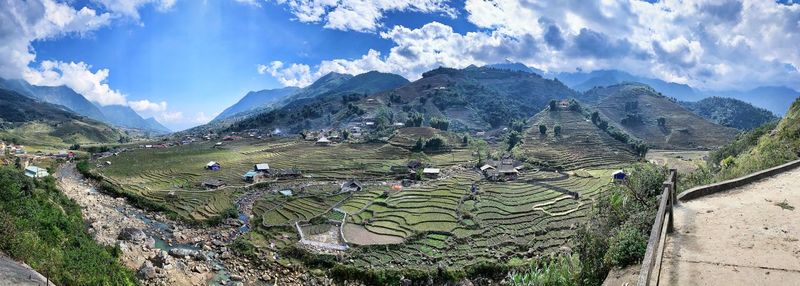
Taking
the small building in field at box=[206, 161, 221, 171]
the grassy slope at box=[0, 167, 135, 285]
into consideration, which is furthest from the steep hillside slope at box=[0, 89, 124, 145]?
the grassy slope at box=[0, 167, 135, 285]

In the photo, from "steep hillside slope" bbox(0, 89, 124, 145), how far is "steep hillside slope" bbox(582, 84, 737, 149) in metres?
163

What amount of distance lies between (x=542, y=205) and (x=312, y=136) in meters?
78.6

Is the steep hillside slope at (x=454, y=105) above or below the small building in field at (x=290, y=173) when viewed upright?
above

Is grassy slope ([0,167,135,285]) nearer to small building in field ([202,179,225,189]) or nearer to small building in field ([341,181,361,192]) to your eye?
small building in field ([202,179,225,189])

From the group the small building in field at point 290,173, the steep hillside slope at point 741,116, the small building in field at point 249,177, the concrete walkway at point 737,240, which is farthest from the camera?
the steep hillside slope at point 741,116

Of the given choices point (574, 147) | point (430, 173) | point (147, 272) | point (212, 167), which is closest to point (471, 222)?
point (430, 173)

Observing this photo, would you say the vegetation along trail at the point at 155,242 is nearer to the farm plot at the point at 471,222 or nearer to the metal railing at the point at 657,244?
the farm plot at the point at 471,222

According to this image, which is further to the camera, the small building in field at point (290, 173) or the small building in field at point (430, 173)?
the small building in field at point (430, 173)

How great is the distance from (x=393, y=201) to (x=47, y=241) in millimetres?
32168

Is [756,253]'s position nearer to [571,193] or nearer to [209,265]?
[209,265]

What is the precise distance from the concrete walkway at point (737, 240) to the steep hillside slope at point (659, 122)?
117 meters

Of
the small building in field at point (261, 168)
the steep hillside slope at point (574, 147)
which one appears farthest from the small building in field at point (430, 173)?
the small building in field at point (261, 168)

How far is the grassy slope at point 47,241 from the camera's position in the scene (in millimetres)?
19328

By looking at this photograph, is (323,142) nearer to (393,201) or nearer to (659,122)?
(393,201)
